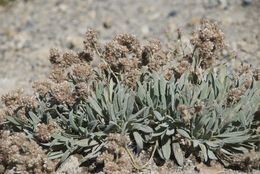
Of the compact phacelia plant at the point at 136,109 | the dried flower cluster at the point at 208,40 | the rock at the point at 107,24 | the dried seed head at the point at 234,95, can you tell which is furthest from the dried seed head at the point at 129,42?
the rock at the point at 107,24

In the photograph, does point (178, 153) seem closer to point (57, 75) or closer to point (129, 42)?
point (129, 42)

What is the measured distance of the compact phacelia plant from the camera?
399 centimetres

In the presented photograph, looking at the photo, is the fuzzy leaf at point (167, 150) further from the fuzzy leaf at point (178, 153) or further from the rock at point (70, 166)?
the rock at point (70, 166)

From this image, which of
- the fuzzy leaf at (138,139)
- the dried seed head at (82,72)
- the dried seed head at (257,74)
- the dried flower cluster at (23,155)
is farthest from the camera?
the dried seed head at (257,74)

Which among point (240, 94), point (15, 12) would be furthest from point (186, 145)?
point (15, 12)

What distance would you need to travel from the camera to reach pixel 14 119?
4.24 meters

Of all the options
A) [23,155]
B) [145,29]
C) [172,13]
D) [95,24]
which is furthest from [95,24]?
[23,155]

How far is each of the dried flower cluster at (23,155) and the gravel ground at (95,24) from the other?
100 inches

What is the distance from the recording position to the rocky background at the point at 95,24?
7348 mm

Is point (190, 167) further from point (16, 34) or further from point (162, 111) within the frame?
point (16, 34)

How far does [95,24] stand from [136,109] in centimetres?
522

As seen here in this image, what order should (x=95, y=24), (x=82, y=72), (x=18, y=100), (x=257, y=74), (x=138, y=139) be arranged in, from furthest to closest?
(x=95, y=24), (x=257, y=74), (x=18, y=100), (x=82, y=72), (x=138, y=139)

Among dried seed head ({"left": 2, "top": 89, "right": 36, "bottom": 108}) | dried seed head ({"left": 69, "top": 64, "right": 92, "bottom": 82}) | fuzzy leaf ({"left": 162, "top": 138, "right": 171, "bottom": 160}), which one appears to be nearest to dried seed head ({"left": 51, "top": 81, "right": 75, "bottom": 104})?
dried seed head ({"left": 69, "top": 64, "right": 92, "bottom": 82})

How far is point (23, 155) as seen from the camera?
4020 millimetres
